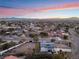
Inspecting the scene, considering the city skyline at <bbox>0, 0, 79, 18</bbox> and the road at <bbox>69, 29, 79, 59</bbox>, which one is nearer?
the road at <bbox>69, 29, 79, 59</bbox>

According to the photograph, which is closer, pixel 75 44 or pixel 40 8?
pixel 75 44

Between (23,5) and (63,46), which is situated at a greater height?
(23,5)

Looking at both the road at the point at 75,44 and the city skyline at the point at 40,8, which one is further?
the city skyline at the point at 40,8

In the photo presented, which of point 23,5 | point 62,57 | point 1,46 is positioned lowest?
point 62,57

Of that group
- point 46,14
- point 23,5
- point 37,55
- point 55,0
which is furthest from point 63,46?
point 23,5

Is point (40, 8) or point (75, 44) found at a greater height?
point (40, 8)

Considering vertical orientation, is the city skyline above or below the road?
above

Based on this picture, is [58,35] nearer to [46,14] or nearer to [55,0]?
[46,14]

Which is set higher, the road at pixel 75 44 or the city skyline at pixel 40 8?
the city skyline at pixel 40 8
